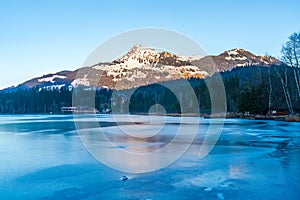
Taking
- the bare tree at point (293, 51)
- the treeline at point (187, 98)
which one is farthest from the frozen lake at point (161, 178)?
the treeline at point (187, 98)

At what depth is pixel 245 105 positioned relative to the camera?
42.9 m

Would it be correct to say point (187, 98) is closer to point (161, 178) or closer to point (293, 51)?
point (293, 51)

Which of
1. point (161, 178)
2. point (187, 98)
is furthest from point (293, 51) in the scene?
point (187, 98)

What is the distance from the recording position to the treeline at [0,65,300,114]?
137ft

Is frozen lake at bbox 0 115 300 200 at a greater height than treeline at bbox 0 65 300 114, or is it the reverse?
treeline at bbox 0 65 300 114

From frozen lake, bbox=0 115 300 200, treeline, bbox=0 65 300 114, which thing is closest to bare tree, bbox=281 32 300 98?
treeline, bbox=0 65 300 114

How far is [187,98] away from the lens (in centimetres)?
9212

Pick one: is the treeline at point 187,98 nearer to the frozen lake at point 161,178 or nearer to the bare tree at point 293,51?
the bare tree at point 293,51

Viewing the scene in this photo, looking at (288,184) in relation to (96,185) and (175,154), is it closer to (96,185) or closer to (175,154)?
(96,185)

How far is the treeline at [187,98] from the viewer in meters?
41.8

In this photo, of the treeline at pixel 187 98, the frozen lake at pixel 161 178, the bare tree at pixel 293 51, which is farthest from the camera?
the treeline at pixel 187 98

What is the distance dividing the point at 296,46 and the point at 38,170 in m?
28.6

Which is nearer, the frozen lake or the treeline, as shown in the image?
the frozen lake

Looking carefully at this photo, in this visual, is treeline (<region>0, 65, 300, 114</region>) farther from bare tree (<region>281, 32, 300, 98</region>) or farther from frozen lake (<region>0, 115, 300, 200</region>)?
frozen lake (<region>0, 115, 300, 200</region>)
